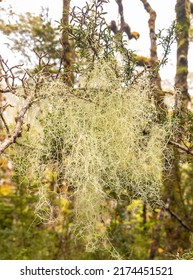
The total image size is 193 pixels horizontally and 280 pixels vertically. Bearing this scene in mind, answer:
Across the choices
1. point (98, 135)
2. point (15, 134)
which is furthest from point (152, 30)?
point (15, 134)

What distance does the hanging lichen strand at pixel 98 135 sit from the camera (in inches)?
47.6

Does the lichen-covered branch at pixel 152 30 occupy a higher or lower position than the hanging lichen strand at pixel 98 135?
higher

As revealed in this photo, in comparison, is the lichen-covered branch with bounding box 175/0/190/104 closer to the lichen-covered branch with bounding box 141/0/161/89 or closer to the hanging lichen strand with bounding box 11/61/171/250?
the lichen-covered branch with bounding box 141/0/161/89

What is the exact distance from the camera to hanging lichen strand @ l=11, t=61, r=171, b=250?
121 centimetres

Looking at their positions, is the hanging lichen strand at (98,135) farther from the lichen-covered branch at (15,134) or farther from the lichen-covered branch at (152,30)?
the lichen-covered branch at (152,30)

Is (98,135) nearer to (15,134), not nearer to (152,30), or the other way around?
(15,134)

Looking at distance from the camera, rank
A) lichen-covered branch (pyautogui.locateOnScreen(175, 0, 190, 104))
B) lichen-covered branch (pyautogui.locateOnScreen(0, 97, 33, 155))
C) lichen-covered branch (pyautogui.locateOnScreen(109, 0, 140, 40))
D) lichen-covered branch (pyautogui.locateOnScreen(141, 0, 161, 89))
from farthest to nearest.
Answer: lichen-covered branch (pyautogui.locateOnScreen(109, 0, 140, 40))
lichen-covered branch (pyautogui.locateOnScreen(141, 0, 161, 89))
lichen-covered branch (pyautogui.locateOnScreen(175, 0, 190, 104))
lichen-covered branch (pyautogui.locateOnScreen(0, 97, 33, 155))

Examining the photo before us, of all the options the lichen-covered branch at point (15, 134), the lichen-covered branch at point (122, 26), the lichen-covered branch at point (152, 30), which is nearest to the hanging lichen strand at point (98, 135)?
the lichen-covered branch at point (15, 134)

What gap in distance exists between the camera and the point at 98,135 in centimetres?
123

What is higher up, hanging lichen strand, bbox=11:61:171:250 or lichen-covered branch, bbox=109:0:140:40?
lichen-covered branch, bbox=109:0:140:40

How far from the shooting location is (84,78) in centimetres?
128

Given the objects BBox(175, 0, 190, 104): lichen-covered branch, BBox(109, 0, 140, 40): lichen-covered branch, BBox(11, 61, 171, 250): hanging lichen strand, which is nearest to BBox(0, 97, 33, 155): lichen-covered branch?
BBox(11, 61, 171, 250): hanging lichen strand

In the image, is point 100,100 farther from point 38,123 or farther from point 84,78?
point 38,123
